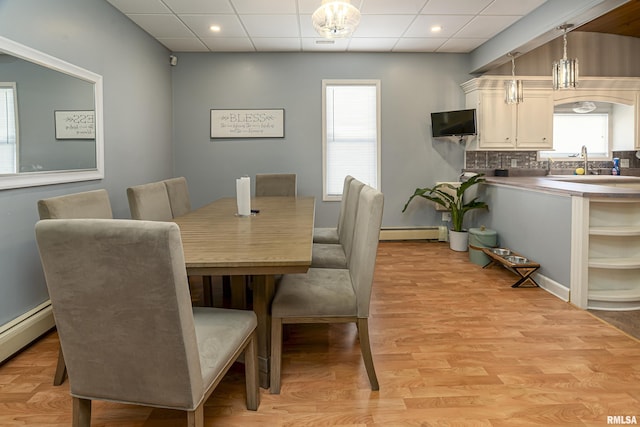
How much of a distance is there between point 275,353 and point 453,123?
4123 mm

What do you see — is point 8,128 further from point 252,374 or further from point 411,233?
point 411,233

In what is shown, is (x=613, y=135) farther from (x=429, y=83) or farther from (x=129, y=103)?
(x=129, y=103)

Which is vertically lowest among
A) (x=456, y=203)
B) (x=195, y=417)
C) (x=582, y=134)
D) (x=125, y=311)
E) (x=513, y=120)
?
(x=195, y=417)

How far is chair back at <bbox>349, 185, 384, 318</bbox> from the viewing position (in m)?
1.83

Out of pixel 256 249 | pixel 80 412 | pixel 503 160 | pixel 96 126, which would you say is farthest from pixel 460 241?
pixel 80 412

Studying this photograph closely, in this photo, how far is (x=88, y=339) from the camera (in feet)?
4.13

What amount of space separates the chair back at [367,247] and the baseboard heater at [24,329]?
195 centimetres

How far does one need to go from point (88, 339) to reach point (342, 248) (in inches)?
78.6

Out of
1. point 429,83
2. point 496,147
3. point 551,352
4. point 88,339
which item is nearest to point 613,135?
point 496,147

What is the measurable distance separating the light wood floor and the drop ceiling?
8.74 feet

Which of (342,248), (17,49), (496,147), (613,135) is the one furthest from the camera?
(613,135)

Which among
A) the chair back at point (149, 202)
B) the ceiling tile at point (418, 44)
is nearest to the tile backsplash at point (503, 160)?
the ceiling tile at point (418, 44)

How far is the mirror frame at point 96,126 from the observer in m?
2.37

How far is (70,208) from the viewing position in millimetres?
2037
